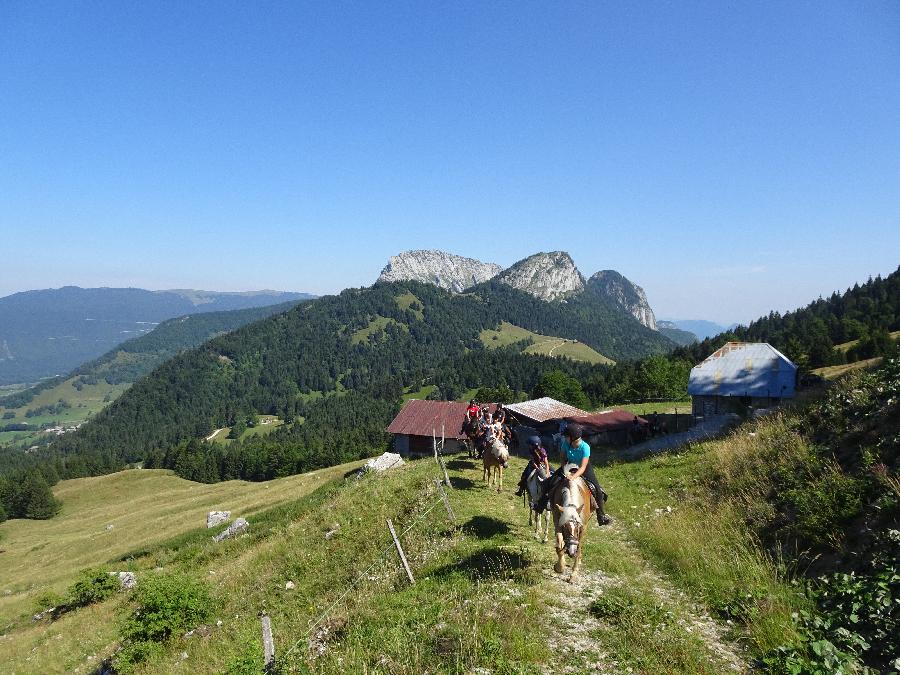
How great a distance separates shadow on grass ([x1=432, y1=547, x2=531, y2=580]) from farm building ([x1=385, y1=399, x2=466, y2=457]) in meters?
46.6

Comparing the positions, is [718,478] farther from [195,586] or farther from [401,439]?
[401,439]

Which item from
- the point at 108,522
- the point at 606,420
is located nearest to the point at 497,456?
the point at 606,420

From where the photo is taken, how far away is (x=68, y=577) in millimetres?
40750

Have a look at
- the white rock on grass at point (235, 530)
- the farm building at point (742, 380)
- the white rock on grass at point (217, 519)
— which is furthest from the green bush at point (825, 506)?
A: the white rock on grass at point (217, 519)

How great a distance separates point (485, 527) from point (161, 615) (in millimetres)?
11268

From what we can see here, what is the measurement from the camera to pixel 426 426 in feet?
199

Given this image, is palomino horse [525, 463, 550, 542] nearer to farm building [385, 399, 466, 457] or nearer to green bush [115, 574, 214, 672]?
green bush [115, 574, 214, 672]

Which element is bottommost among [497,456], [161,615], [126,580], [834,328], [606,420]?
[126,580]

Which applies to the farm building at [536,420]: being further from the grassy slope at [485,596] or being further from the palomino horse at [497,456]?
the palomino horse at [497,456]

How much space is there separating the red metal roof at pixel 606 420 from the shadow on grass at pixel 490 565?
32888 millimetres

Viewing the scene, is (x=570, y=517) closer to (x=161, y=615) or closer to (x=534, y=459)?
(x=534, y=459)

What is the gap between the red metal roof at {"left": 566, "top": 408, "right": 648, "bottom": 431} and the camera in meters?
44.8

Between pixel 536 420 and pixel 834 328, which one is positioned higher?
pixel 834 328

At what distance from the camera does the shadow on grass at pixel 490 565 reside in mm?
10771
